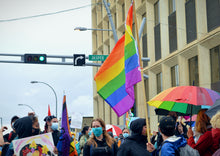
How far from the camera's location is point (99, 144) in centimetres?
706

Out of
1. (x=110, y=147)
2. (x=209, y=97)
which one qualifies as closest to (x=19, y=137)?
(x=110, y=147)

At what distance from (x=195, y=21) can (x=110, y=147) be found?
15.4 metres

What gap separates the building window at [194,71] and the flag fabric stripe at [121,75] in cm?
1424

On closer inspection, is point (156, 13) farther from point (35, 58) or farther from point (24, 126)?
point (24, 126)

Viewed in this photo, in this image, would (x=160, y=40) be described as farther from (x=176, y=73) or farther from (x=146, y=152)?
(x=146, y=152)

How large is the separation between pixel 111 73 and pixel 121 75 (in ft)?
0.71

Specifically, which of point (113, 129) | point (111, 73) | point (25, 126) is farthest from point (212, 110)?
point (113, 129)

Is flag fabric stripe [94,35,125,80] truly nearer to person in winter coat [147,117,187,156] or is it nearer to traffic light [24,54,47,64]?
person in winter coat [147,117,187,156]

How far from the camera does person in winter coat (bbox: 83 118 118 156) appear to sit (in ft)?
22.6

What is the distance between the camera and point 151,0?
93.8 feet

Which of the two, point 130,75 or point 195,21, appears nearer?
point 130,75

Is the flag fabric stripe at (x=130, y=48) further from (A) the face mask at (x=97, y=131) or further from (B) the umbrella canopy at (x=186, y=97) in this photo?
(B) the umbrella canopy at (x=186, y=97)

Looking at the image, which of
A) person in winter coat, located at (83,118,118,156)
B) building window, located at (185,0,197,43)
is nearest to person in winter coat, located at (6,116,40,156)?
person in winter coat, located at (83,118,118,156)

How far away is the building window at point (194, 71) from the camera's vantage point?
2150cm
